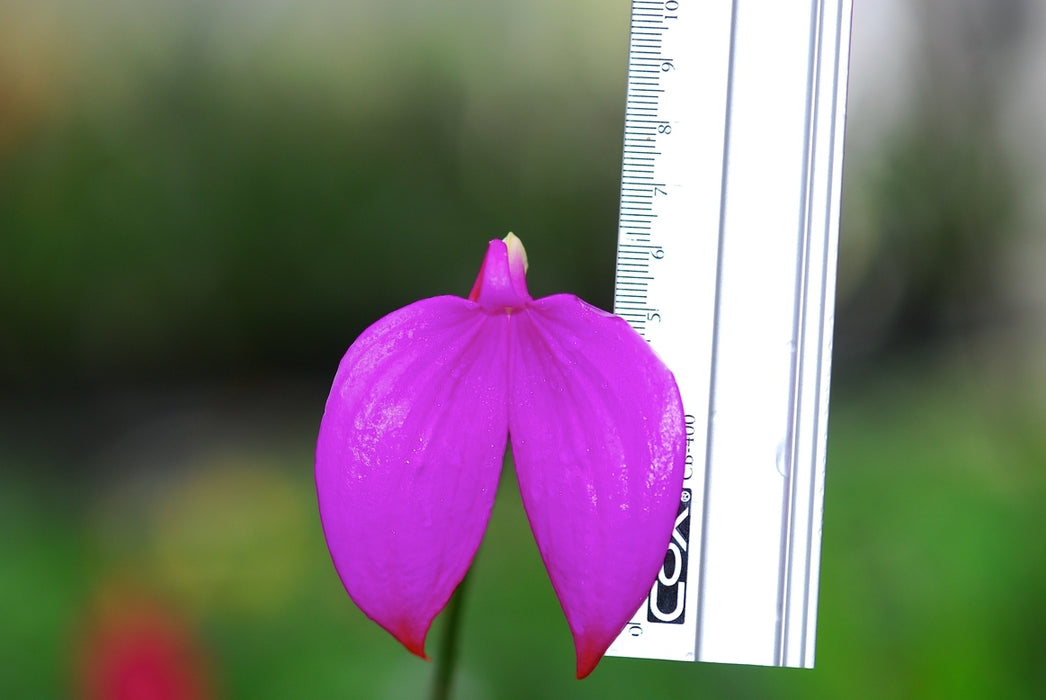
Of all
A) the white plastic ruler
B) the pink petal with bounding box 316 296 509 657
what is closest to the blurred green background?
the white plastic ruler

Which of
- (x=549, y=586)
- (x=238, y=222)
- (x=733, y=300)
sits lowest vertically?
(x=549, y=586)

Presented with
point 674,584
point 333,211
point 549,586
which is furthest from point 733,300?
point 333,211

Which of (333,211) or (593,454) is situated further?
(333,211)

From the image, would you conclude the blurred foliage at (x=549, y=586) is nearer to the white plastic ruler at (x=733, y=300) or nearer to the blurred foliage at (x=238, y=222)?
the white plastic ruler at (x=733, y=300)

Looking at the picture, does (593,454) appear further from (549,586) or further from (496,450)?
(549,586)

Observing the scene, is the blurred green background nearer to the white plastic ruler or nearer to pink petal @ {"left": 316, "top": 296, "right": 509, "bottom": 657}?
the white plastic ruler

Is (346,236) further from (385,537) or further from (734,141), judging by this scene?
(385,537)

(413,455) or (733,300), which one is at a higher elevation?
(733,300)
